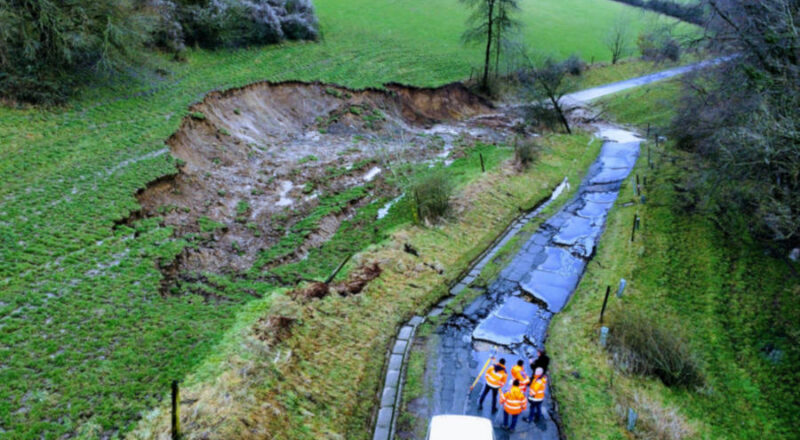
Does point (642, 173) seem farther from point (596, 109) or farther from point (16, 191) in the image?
point (16, 191)

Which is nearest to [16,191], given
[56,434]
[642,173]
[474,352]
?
[56,434]

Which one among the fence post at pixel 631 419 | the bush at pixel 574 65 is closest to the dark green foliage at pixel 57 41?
the fence post at pixel 631 419

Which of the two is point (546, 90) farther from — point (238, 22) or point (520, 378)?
point (520, 378)

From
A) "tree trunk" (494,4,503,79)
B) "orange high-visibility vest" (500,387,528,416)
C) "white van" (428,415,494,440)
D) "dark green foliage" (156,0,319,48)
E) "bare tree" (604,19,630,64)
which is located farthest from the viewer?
"bare tree" (604,19,630,64)

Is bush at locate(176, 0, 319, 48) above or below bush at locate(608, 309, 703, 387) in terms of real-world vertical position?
above

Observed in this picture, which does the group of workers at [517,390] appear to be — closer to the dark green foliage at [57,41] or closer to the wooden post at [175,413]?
the wooden post at [175,413]

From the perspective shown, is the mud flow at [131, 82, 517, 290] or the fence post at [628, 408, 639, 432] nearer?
the fence post at [628, 408, 639, 432]

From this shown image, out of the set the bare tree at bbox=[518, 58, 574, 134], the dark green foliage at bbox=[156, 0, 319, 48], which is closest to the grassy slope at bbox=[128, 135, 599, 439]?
the bare tree at bbox=[518, 58, 574, 134]

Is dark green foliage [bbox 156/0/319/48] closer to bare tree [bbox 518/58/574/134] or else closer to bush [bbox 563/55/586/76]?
bare tree [bbox 518/58/574/134]
